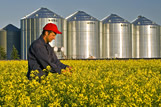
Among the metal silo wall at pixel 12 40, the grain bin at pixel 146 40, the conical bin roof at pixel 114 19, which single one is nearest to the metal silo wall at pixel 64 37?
the conical bin roof at pixel 114 19

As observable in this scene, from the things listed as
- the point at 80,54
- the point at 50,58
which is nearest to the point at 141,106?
the point at 50,58

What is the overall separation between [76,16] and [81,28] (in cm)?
318

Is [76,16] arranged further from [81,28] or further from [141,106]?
[141,106]

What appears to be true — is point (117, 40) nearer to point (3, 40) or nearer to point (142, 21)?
point (142, 21)

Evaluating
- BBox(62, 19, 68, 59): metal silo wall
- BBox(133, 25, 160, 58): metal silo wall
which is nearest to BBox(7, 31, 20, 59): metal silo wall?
BBox(62, 19, 68, 59): metal silo wall

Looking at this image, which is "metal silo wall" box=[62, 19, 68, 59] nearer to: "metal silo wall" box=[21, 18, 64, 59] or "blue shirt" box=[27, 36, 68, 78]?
"metal silo wall" box=[21, 18, 64, 59]

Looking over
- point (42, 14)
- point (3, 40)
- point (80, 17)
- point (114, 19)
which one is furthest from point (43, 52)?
point (114, 19)

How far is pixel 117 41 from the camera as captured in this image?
55562mm

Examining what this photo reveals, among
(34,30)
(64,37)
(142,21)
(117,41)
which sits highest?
(142,21)

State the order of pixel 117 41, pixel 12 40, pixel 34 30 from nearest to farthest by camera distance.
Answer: pixel 34 30
pixel 117 41
pixel 12 40

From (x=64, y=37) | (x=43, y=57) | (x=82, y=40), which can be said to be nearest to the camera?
(x=43, y=57)

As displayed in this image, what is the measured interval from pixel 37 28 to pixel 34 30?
54 centimetres

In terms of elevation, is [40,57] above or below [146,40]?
below

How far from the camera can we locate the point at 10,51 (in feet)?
183
